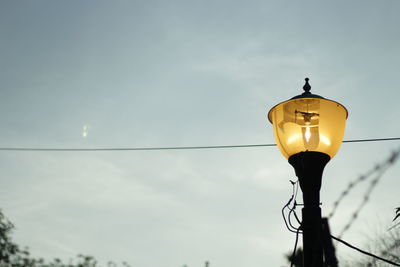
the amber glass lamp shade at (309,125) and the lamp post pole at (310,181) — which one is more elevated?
the amber glass lamp shade at (309,125)

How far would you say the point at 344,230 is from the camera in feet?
3.58

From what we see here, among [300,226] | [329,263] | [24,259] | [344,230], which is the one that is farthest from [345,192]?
[24,259]

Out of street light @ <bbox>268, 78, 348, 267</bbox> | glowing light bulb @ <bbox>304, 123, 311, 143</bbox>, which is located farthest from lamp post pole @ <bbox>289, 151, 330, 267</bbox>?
glowing light bulb @ <bbox>304, 123, 311, 143</bbox>

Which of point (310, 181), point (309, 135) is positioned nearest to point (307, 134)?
point (309, 135)

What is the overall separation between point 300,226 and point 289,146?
1.87 feet

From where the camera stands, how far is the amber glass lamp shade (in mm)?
2920

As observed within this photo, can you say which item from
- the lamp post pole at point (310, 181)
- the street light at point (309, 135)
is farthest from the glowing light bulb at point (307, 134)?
the lamp post pole at point (310, 181)

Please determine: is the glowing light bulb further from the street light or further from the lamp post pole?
the lamp post pole

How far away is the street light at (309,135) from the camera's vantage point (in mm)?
2846

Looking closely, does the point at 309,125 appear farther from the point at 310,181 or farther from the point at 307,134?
the point at 310,181

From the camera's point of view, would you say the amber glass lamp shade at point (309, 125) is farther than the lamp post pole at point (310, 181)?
Yes

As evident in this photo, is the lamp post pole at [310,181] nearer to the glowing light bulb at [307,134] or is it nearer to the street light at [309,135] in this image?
the street light at [309,135]

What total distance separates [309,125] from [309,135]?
0.25 ft

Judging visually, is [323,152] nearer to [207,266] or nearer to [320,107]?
[320,107]
